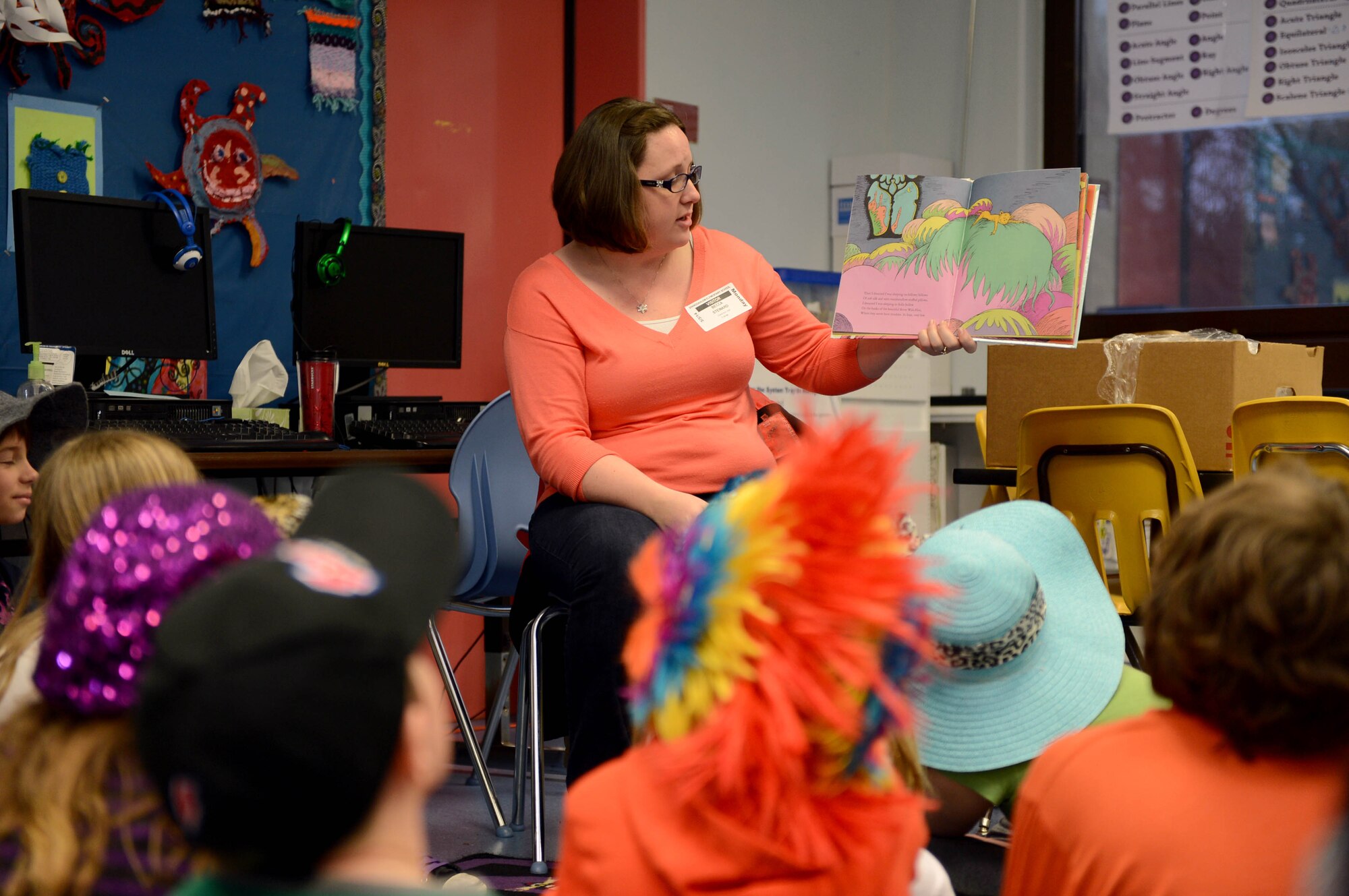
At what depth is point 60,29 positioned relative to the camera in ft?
9.16

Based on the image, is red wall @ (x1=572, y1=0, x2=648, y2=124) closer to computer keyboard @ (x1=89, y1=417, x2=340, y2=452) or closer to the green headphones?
the green headphones

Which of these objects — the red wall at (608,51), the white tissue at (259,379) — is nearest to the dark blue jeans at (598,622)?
the white tissue at (259,379)

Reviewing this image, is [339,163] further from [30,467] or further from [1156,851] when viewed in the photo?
[1156,851]

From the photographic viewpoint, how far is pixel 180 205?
2.85m

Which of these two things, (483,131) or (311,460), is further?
(483,131)

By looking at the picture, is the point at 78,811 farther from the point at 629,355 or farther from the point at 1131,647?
the point at 1131,647

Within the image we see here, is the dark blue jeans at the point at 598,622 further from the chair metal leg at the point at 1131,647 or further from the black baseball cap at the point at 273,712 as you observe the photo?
the black baseball cap at the point at 273,712

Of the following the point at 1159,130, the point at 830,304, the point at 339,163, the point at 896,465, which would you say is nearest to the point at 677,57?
the point at 830,304

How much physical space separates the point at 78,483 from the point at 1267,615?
115 centimetres

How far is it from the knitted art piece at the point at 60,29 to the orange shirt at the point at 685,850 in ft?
8.40

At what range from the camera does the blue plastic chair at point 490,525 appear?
274cm

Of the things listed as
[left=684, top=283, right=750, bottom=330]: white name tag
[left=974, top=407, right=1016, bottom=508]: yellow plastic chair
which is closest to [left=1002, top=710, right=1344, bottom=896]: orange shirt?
[left=684, top=283, right=750, bottom=330]: white name tag

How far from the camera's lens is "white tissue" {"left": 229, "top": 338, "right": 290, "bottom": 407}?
9.93 feet

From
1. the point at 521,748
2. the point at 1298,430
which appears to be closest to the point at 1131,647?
the point at 1298,430
